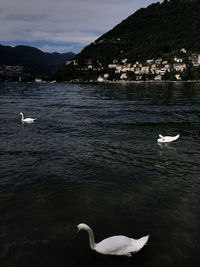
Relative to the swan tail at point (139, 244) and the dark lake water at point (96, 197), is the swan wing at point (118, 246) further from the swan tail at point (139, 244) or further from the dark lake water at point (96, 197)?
the dark lake water at point (96, 197)

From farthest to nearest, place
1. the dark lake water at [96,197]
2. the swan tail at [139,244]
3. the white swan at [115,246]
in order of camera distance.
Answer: the dark lake water at [96,197]
the swan tail at [139,244]
the white swan at [115,246]

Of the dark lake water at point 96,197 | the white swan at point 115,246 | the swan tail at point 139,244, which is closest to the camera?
the white swan at point 115,246

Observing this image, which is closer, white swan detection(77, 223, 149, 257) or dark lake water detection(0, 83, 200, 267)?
white swan detection(77, 223, 149, 257)

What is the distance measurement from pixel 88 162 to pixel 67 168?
1.71 meters

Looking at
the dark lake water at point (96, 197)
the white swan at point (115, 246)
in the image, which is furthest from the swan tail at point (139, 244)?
the dark lake water at point (96, 197)

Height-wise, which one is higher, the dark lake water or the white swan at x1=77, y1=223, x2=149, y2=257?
the white swan at x1=77, y1=223, x2=149, y2=257

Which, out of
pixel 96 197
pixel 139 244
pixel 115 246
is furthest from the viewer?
pixel 96 197

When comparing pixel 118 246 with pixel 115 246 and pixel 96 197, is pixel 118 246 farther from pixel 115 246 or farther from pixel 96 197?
pixel 96 197

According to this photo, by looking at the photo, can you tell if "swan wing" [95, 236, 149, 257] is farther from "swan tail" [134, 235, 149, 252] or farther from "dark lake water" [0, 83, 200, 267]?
"dark lake water" [0, 83, 200, 267]

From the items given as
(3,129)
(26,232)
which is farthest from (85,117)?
(26,232)

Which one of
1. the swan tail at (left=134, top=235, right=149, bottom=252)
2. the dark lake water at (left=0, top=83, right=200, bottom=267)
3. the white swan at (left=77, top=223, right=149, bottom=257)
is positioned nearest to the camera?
the white swan at (left=77, top=223, right=149, bottom=257)

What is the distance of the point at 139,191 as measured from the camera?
55.7 ft

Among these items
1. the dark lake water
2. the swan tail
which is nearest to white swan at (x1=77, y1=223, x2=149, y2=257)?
the swan tail

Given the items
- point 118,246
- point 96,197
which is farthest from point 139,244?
point 96,197
